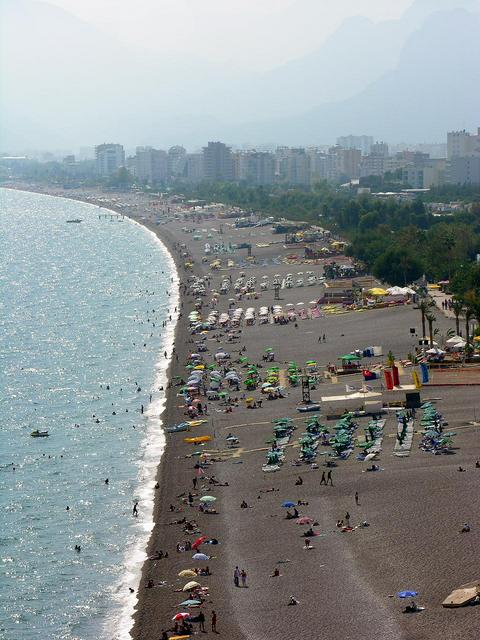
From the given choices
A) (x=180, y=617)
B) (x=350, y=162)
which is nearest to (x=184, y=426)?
(x=180, y=617)

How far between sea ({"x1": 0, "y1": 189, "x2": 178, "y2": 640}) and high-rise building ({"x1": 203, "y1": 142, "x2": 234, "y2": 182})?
114361mm

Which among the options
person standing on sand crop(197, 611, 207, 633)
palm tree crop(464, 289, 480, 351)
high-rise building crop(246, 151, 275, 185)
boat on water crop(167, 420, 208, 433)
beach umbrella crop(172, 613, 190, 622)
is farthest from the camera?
high-rise building crop(246, 151, 275, 185)

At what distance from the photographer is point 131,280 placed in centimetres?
7806

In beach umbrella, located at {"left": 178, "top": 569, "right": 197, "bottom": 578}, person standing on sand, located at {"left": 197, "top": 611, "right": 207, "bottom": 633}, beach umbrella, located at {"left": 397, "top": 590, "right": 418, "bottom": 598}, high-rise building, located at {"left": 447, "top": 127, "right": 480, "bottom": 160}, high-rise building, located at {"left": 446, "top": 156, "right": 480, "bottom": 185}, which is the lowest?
person standing on sand, located at {"left": 197, "top": 611, "right": 207, "bottom": 633}

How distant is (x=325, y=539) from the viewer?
25.8 m

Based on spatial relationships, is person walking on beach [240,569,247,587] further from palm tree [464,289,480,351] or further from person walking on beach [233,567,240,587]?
palm tree [464,289,480,351]

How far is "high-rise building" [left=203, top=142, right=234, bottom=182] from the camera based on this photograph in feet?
639

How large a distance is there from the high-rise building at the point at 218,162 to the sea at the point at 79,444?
375ft

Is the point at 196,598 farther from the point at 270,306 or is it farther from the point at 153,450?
the point at 270,306

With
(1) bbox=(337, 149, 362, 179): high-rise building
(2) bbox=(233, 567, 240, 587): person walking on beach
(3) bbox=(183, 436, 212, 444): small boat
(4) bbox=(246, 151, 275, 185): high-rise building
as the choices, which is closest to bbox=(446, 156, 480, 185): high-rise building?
(1) bbox=(337, 149, 362, 179): high-rise building

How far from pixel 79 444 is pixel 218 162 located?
530 ft

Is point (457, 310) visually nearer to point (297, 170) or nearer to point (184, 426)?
point (184, 426)

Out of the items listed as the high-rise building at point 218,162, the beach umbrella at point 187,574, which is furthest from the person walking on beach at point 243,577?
the high-rise building at point 218,162

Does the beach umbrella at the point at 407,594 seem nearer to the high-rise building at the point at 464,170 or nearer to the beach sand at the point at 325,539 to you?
the beach sand at the point at 325,539
